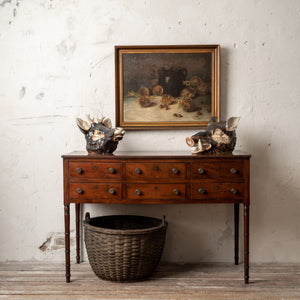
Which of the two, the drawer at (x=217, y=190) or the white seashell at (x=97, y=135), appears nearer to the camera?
the drawer at (x=217, y=190)

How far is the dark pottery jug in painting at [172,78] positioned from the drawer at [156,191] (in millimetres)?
1009

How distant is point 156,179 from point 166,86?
1.00 m

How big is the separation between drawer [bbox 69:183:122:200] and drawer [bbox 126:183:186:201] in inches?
4.0

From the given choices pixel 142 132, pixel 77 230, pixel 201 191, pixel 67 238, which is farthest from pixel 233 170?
pixel 77 230

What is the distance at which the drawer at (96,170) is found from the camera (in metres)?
2.93

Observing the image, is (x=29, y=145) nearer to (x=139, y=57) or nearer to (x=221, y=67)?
(x=139, y=57)

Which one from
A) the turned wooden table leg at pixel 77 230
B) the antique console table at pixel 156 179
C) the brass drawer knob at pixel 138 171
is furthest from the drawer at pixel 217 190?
the turned wooden table leg at pixel 77 230

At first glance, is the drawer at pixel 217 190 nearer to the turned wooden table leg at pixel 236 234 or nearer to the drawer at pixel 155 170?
the drawer at pixel 155 170

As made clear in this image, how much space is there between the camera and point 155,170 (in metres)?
2.93

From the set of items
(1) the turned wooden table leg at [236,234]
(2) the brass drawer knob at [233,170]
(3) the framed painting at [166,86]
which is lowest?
(1) the turned wooden table leg at [236,234]

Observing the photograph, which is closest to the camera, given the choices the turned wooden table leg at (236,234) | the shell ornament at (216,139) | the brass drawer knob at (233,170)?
the brass drawer knob at (233,170)

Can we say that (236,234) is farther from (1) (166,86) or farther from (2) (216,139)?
(1) (166,86)

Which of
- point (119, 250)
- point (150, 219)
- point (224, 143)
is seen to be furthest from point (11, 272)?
point (224, 143)

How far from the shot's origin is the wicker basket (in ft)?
9.61
